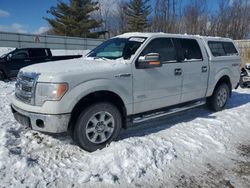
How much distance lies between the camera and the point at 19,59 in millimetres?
13594

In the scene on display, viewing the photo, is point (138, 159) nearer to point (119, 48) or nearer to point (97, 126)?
point (97, 126)

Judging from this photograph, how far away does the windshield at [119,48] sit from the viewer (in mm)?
5098

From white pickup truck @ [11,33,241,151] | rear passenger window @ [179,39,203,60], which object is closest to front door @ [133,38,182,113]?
white pickup truck @ [11,33,241,151]

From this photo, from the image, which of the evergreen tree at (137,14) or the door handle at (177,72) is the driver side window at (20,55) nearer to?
the door handle at (177,72)

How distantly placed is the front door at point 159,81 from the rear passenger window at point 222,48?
1.59 meters

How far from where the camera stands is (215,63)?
22.0 ft

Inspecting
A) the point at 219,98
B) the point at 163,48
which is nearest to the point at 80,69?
the point at 163,48

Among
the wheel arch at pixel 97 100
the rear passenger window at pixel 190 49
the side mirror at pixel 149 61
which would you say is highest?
the rear passenger window at pixel 190 49

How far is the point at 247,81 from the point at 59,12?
Result: 122 feet

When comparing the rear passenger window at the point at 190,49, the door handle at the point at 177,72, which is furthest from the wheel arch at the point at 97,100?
the rear passenger window at the point at 190,49

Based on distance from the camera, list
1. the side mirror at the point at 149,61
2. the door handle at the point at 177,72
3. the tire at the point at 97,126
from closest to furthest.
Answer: the tire at the point at 97,126
the side mirror at the point at 149,61
the door handle at the point at 177,72

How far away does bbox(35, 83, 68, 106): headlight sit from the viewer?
3986 millimetres

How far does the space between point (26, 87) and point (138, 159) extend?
206 centimetres

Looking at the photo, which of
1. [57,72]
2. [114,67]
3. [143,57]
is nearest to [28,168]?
[57,72]
